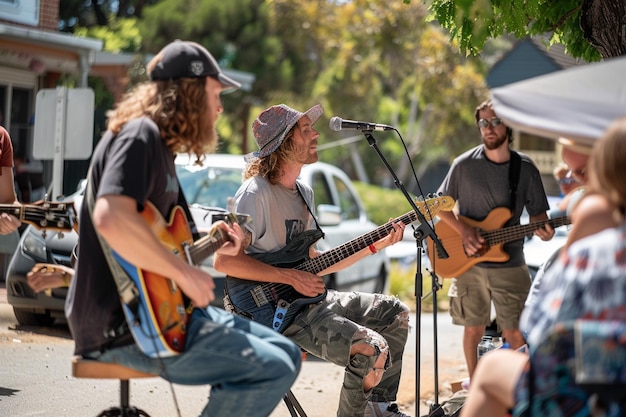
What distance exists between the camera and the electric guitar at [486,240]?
6789mm

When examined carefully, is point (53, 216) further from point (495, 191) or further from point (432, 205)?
point (495, 191)

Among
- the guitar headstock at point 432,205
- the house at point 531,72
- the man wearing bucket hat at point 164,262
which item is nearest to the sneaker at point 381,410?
the guitar headstock at point 432,205

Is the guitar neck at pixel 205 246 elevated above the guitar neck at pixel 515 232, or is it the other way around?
the guitar neck at pixel 205 246

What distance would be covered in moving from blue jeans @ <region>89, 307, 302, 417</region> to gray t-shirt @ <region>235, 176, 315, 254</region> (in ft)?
4.80

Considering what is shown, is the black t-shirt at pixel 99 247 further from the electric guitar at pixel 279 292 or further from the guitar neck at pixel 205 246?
the electric guitar at pixel 279 292

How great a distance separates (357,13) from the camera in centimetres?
2895

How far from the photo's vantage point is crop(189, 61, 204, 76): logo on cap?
3.85m

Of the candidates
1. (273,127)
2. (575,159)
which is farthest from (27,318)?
(575,159)

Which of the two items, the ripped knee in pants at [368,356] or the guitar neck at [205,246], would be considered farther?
the ripped knee in pants at [368,356]

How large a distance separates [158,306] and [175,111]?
0.79 meters

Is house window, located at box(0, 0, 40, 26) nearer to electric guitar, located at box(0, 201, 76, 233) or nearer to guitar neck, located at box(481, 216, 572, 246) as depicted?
guitar neck, located at box(481, 216, 572, 246)

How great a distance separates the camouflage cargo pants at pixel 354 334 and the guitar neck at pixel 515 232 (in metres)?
1.51

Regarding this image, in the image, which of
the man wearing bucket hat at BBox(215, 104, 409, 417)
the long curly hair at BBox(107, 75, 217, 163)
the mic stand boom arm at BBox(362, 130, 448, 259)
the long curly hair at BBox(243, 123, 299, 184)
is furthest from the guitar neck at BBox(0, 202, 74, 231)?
the mic stand boom arm at BBox(362, 130, 448, 259)

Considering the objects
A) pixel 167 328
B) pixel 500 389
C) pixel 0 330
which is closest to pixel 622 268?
pixel 500 389
